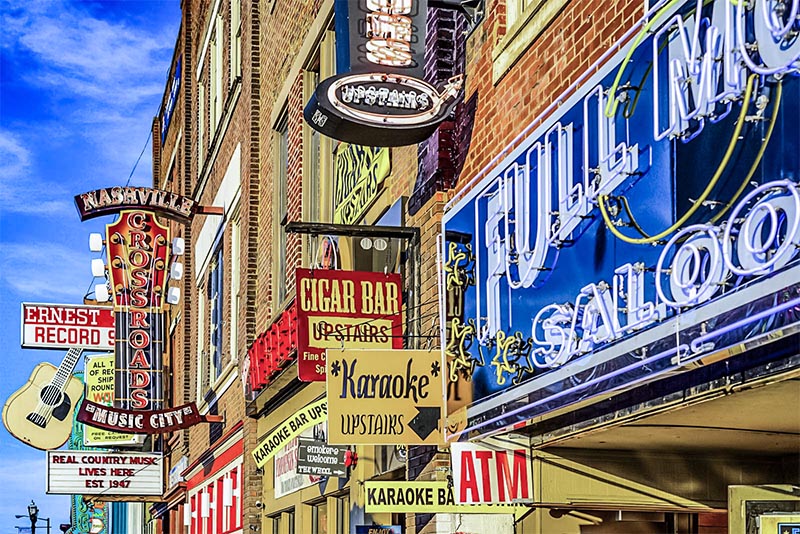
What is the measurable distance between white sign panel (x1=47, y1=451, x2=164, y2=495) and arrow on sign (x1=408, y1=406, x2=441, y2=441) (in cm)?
2134

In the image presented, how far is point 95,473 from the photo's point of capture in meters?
30.8

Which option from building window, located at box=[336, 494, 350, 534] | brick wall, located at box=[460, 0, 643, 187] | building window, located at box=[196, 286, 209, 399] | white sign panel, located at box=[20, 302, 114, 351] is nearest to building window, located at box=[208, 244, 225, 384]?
building window, located at box=[196, 286, 209, 399]

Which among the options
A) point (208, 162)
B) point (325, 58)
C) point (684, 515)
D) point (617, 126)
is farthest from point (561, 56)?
point (208, 162)

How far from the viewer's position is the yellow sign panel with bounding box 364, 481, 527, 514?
961cm

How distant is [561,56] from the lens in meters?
8.86

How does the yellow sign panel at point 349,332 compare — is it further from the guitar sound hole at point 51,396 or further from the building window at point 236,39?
the guitar sound hole at point 51,396

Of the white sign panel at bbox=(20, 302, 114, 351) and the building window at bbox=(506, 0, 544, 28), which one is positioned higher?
the white sign panel at bbox=(20, 302, 114, 351)

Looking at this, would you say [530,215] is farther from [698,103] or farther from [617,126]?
[698,103]

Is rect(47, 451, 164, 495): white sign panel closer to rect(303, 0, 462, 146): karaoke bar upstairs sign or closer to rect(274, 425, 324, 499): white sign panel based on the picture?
rect(274, 425, 324, 499): white sign panel

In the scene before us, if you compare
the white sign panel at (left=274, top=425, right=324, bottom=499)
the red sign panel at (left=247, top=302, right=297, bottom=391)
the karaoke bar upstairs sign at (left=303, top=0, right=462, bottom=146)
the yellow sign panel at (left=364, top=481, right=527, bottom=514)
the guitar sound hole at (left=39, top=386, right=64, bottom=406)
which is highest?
the karaoke bar upstairs sign at (left=303, top=0, right=462, bottom=146)

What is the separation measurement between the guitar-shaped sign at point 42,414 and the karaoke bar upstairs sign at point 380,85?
24561mm

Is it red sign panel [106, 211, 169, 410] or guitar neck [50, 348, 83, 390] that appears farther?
guitar neck [50, 348, 83, 390]

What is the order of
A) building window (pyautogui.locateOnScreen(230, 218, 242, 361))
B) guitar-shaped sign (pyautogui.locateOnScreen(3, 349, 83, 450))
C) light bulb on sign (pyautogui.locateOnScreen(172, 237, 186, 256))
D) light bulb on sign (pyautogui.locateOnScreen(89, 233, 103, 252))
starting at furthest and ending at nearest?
guitar-shaped sign (pyautogui.locateOnScreen(3, 349, 83, 450))
light bulb on sign (pyautogui.locateOnScreen(89, 233, 103, 252))
light bulb on sign (pyautogui.locateOnScreen(172, 237, 186, 256))
building window (pyautogui.locateOnScreen(230, 218, 242, 361))

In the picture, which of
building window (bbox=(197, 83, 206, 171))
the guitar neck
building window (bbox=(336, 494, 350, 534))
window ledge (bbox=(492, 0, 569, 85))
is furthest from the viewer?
the guitar neck
